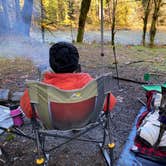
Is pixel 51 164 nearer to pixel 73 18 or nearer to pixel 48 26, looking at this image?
pixel 48 26

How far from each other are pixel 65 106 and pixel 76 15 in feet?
30.7

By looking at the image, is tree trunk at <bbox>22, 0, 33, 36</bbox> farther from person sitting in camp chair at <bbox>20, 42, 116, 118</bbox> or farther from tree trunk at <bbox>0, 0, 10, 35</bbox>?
person sitting in camp chair at <bbox>20, 42, 116, 118</bbox>

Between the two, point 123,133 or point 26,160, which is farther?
point 123,133

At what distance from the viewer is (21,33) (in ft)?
20.5

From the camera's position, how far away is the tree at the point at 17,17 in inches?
246

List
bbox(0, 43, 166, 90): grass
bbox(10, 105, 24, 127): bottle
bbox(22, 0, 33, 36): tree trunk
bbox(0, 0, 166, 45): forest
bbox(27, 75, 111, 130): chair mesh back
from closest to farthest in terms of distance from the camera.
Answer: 1. bbox(27, 75, 111, 130): chair mesh back
2. bbox(10, 105, 24, 127): bottle
3. bbox(0, 43, 166, 90): grass
4. bbox(22, 0, 33, 36): tree trunk
5. bbox(0, 0, 166, 45): forest

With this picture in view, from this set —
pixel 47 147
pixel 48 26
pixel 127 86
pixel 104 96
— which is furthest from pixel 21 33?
pixel 104 96

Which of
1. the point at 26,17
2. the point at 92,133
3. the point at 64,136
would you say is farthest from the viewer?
the point at 26,17

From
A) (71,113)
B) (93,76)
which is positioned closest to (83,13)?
(93,76)

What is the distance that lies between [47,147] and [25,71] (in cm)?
222

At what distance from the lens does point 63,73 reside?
1611 millimetres

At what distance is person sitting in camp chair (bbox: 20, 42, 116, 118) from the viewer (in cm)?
158

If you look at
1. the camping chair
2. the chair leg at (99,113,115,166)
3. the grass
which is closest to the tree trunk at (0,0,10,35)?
the grass

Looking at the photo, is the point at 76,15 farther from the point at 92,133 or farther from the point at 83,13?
the point at 92,133
